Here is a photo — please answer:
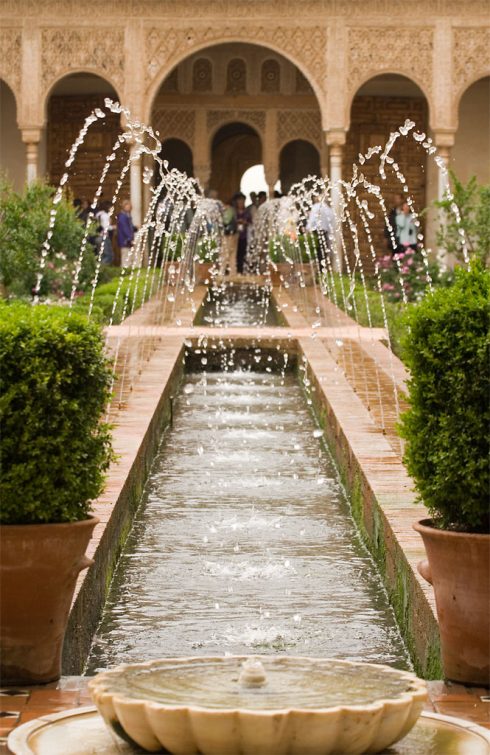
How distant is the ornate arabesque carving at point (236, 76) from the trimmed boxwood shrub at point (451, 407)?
2063cm

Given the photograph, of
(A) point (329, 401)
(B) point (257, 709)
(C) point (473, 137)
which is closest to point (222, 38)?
(C) point (473, 137)

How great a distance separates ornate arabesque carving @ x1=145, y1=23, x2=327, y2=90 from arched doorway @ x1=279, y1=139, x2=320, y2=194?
18.2 feet

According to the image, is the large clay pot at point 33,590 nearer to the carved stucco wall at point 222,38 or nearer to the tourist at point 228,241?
the carved stucco wall at point 222,38

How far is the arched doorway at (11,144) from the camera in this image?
23.3 m

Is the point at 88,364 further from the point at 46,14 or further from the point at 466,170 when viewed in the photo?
the point at 466,170

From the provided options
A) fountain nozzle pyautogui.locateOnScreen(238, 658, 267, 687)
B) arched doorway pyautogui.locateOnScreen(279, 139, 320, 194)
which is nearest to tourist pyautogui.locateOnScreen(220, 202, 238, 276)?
arched doorway pyautogui.locateOnScreen(279, 139, 320, 194)

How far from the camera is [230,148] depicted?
2839cm

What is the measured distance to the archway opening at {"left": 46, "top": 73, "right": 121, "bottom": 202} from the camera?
2341 centimetres

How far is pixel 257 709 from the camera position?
2.45 metres

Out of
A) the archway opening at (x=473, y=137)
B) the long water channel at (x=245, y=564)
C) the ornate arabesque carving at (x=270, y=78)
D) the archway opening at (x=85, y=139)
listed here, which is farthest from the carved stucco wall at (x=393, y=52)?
the long water channel at (x=245, y=564)

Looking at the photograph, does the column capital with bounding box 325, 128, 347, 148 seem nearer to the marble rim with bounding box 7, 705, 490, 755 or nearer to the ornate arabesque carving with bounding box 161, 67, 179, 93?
the ornate arabesque carving with bounding box 161, 67, 179, 93

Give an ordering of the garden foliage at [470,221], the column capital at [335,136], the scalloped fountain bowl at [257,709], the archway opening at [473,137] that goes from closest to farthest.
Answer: the scalloped fountain bowl at [257,709] < the garden foliage at [470,221] < the column capital at [335,136] < the archway opening at [473,137]

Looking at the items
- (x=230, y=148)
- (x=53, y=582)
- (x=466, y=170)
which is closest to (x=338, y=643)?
(x=53, y=582)

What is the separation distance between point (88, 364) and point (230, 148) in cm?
2516
